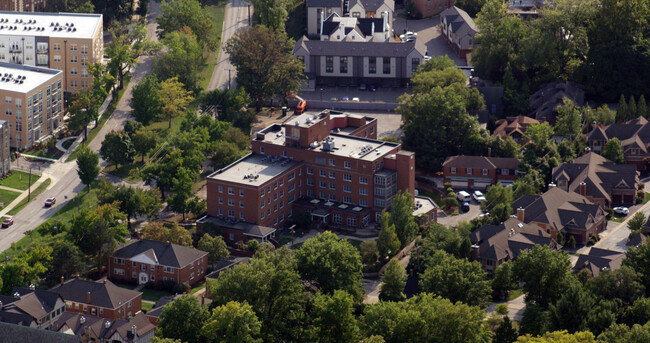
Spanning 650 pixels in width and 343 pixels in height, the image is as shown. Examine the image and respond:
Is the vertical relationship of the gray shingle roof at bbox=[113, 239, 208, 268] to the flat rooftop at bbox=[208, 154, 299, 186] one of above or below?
below

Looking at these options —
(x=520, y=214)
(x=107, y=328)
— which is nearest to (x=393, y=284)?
(x=520, y=214)

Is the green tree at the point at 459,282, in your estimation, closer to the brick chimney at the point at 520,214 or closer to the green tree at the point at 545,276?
the green tree at the point at 545,276

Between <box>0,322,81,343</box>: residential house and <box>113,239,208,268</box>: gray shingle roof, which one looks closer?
<box>0,322,81,343</box>: residential house

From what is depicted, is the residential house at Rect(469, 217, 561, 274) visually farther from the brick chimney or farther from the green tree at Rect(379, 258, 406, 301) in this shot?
the green tree at Rect(379, 258, 406, 301)

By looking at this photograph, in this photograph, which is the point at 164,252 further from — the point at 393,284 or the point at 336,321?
the point at 393,284

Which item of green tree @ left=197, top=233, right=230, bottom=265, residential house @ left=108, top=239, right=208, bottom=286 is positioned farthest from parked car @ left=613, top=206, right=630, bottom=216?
residential house @ left=108, top=239, right=208, bottom=286

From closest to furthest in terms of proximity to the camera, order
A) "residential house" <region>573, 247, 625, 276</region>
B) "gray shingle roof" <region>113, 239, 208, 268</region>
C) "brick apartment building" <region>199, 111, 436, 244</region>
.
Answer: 1. "residential house" <region>573, 247, 625, 276</region>
2. "gray shingle roof" <region>113, 239, 208, 268</region>
3. "brick apartment building" <region>199, 111, 436, 244</region>

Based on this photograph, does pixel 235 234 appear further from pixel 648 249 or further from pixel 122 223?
pixel 648 249

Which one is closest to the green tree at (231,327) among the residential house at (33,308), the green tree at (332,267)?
the green tree at (332,267)
